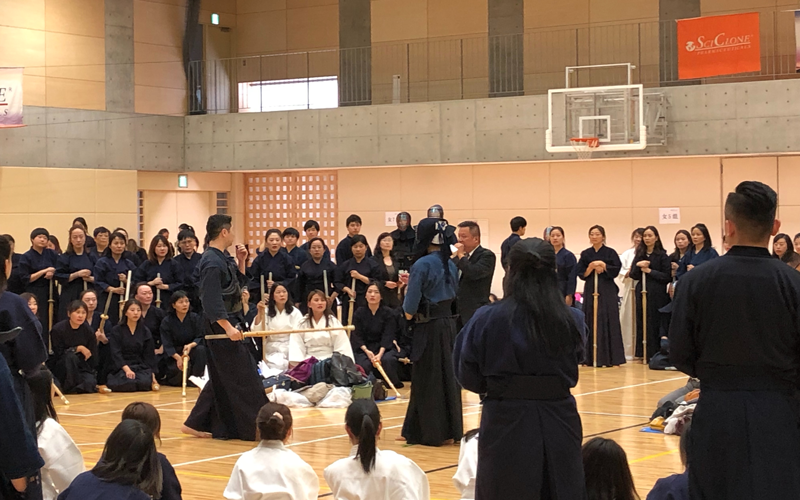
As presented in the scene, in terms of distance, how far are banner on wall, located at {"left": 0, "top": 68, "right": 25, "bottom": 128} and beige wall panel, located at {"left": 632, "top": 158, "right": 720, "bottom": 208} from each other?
33.6 ft

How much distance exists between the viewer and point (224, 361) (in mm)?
8680

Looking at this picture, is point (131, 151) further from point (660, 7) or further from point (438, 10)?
point (660, 7)

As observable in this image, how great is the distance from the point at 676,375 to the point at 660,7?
8171 mm

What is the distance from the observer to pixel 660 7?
1867 cm

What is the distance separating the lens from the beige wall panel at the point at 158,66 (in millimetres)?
19828

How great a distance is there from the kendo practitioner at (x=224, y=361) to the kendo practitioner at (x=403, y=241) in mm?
5358

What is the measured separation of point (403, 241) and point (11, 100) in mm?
7024

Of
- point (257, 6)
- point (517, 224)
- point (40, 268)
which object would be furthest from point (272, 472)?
point (257, 6)

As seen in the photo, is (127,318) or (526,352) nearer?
(526,352)

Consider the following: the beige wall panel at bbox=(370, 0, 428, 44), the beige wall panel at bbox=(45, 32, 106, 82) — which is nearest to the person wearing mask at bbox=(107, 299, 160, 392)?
the beige wall panel at bbox=(45, 32, 106, 82)

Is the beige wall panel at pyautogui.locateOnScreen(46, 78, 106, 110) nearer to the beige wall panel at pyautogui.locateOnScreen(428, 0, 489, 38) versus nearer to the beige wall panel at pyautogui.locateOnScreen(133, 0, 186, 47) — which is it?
the beige wall panel at pyautogui.locateOnScreen(133, 0, 186, 47)

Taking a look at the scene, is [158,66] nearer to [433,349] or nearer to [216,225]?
[216,225]

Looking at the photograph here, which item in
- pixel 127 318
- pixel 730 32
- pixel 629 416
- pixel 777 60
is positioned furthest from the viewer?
pixel 777 60

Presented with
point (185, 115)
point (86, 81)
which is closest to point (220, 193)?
point (185, 115)
